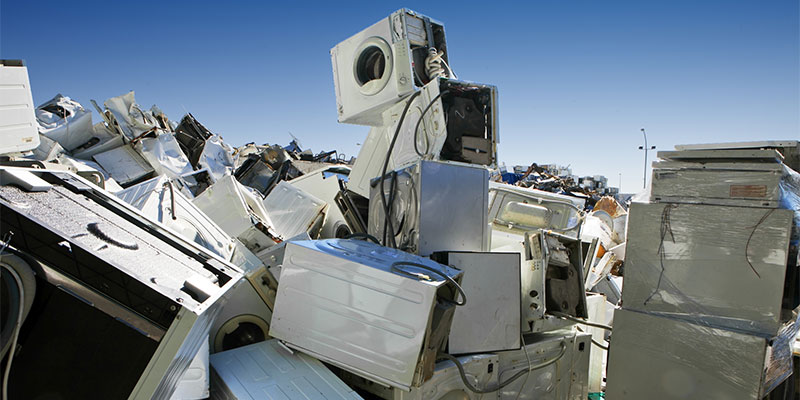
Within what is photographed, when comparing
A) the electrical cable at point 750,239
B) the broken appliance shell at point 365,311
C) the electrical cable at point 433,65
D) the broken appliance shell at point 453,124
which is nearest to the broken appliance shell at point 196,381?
the broken appliance shell at point 365,311

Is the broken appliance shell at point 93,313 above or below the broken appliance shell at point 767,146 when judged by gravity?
below

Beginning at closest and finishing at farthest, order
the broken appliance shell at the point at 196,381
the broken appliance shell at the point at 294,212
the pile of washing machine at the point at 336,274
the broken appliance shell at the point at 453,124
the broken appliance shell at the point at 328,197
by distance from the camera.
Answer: the pile of washing machine at the point at 336,274 → the broken appliance shell at the point at 196,381 → the broken appliance shell at the point at 453,124 → the broken appliance shell at the point at 294,212 → the broken appliance shell at the point at 328,197

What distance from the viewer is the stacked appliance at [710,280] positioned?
2277mm

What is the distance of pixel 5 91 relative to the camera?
2.07 metres

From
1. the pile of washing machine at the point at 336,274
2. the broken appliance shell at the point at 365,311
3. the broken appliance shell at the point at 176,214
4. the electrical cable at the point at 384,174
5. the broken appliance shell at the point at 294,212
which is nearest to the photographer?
the pile of washing machine at the point at 336,274

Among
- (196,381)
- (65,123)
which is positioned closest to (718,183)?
(196,381)

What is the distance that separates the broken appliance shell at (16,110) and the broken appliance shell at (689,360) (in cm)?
338

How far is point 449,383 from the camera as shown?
2016 millimetres

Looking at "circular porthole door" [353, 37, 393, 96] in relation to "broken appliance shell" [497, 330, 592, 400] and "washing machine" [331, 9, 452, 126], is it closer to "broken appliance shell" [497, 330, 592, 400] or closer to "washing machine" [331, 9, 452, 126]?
"washing machine" [331, 9, 452, 126]

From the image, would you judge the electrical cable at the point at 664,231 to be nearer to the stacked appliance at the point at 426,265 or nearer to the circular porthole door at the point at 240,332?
the stacked appliance at the point at 426,265

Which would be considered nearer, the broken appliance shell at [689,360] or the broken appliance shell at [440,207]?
the broken appliance shell at [689,360]

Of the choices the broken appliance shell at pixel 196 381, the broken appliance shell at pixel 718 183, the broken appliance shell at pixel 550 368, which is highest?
the broken appliance shell at pixel 718 183

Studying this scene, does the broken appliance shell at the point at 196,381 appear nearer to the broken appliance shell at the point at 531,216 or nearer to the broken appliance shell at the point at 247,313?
the broken appliance shell at the point at 247,313

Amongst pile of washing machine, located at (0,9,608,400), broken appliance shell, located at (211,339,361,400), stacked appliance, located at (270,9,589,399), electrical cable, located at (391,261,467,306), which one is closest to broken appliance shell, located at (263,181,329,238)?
pile of washing machine, located at (0,9,608,400)
